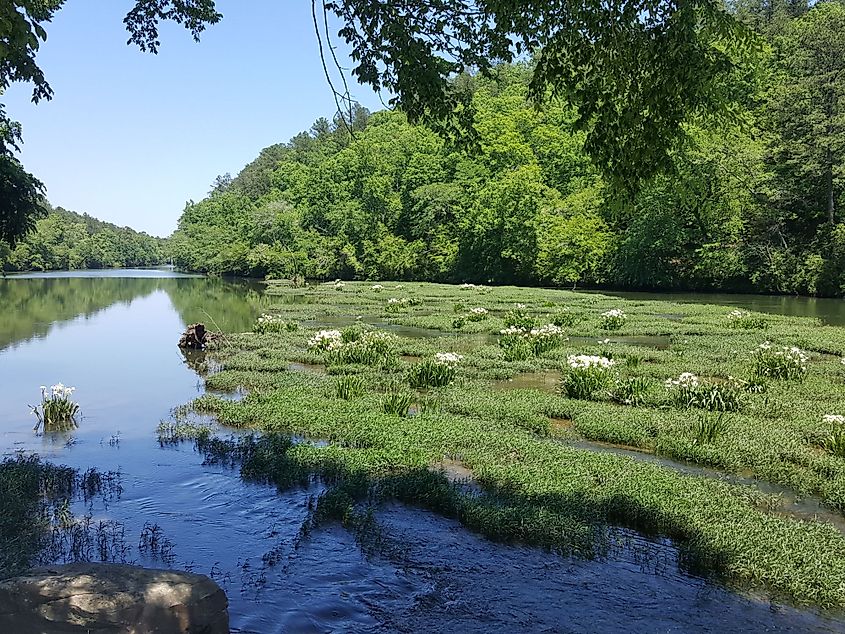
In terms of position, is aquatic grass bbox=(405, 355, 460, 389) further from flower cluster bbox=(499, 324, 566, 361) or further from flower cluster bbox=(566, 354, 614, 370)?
flower cluster bbox=(499, 324, 566, 361)

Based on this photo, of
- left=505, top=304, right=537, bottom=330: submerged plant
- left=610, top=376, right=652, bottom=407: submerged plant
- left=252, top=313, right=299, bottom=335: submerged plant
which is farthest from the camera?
left=252, top=313, right=299, bottom=335: submerged plant

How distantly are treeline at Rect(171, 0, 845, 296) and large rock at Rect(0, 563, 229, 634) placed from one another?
2206cm

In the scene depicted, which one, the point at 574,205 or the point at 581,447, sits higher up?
the point at 574,205

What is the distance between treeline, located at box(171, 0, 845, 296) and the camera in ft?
152

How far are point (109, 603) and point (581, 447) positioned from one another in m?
8.55

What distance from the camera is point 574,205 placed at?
58531 mm

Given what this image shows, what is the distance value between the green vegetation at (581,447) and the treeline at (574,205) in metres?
11.6

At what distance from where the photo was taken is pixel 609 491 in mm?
9078

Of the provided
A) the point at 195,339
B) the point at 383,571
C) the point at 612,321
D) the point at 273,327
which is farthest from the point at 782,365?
the point at 195,339

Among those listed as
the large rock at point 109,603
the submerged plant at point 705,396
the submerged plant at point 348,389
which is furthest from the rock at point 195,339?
the large rock at point 109,603

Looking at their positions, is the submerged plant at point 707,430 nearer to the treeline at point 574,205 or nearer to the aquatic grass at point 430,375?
the aquatic grass at point 430,375

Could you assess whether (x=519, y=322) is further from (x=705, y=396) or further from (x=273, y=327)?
(x=705, y=396)

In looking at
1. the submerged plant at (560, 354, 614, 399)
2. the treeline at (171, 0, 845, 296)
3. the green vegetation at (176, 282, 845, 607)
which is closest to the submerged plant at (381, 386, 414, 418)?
the green vegetation at (176, 282, 845, 607)

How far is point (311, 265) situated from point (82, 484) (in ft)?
242
